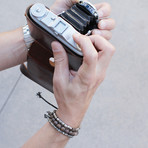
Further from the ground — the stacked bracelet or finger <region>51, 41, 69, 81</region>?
finger <region>51, 41, 69, 81</region>

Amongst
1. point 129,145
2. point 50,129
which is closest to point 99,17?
point 50,129

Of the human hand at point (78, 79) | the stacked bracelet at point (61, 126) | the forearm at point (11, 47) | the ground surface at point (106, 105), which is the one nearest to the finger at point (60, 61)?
the human hand at point (78, 79)

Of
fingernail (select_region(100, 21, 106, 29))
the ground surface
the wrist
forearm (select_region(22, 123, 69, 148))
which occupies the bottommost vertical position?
the ground surface

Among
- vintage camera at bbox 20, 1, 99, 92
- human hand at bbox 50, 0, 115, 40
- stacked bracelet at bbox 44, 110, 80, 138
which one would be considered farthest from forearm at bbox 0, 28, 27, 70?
stacked bracelet at bbox 44, 110, 80, 138

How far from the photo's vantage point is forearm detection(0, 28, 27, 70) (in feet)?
2.43

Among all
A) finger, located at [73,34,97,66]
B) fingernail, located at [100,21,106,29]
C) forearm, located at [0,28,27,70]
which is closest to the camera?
finger, located at [73,34,97,66]

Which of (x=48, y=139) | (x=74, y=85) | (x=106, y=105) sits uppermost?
(x=74, y=85)

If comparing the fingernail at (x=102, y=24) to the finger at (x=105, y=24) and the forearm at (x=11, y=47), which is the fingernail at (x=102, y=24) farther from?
the forearm at (x=11, y=47)

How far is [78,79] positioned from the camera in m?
0.47

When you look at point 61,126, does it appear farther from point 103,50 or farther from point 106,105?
point 106,105

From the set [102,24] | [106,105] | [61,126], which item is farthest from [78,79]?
[106,105]

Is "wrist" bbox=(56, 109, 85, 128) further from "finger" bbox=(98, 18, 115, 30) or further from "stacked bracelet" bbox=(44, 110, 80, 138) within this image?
"finger" bbox=(98, 18, 115, 30)

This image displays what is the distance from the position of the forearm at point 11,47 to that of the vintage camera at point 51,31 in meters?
0.09

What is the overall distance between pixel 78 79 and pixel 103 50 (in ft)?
0.29
